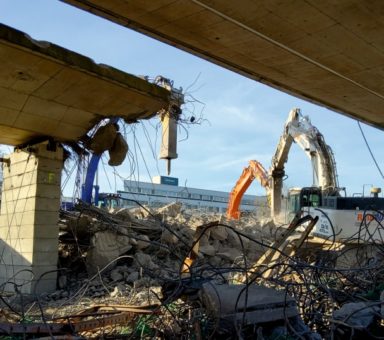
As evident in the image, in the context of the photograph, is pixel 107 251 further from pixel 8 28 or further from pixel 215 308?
pixel 215 308

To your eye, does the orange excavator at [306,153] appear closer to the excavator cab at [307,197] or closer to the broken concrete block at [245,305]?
the excavator cab at [307,197]

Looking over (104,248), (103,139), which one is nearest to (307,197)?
(104,248)

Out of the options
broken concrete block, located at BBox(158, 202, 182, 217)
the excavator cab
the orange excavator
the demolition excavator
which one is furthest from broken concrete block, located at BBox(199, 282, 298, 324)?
the orange excavator

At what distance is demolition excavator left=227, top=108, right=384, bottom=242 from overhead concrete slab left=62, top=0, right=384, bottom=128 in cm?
659

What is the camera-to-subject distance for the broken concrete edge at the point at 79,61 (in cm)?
603

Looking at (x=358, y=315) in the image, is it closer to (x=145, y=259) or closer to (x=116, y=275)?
(x=116, y=275)

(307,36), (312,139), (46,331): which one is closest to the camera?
(46,331)

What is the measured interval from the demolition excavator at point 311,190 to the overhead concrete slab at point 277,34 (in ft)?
21.6

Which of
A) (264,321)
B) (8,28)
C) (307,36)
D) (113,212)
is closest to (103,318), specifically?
(264,321)

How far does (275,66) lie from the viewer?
803cm

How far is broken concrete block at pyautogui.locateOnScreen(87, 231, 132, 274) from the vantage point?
1084 cm

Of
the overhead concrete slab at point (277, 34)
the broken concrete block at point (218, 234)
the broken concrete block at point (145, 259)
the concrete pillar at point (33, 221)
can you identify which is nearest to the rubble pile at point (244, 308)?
the concrete pillar at point (33, 221)

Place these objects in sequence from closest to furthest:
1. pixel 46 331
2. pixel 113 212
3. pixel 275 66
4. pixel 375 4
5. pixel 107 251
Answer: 1. pixel 46 331
2. pixel 375 4
3. pixel 275 66
4. pixel 107 251
5. pixel 113 212

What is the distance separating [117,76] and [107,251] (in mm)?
4991
